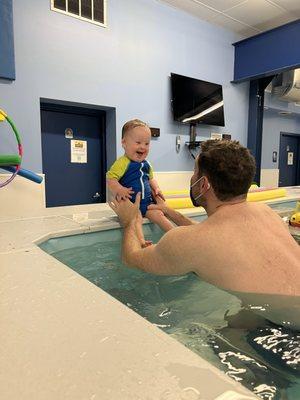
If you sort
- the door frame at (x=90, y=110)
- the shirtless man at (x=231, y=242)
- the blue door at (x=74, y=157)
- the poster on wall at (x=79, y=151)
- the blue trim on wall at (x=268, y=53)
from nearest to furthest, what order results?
the shirtless man at (x=231, y=242)
the door frame at (x=90, y=110)
the blue door at (x=74, y=157)
the poster on wall at (x=79, y=151)
the blue trim on wall at (x=268, y=53)

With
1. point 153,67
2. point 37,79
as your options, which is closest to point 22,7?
point 37,79

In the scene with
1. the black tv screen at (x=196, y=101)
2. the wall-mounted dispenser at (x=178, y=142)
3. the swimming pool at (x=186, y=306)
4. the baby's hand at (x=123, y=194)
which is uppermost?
the black tv screen at (x=196, y=101)

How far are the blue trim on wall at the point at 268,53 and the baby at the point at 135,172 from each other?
11.6ft

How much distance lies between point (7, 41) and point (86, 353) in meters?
3.26

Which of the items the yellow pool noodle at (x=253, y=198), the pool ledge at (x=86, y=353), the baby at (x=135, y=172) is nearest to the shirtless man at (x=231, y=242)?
the pool ledge at (x=86, y=353)

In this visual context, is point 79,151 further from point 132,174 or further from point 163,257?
point 163,257

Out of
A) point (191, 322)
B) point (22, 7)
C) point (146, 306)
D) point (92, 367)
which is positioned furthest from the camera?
point (22, 7)

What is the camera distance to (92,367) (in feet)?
1.88

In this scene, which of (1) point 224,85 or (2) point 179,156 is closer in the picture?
(2) point 179,156

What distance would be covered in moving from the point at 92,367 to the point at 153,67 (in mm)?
4206

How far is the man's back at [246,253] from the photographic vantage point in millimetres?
1005

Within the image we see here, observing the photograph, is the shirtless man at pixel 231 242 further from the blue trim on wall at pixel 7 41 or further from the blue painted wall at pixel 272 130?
the blue painted wall at pixel 272 130

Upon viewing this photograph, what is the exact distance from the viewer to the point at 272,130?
6.70 meters

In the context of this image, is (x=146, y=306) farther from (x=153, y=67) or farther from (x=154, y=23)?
(x=154, y=23)
